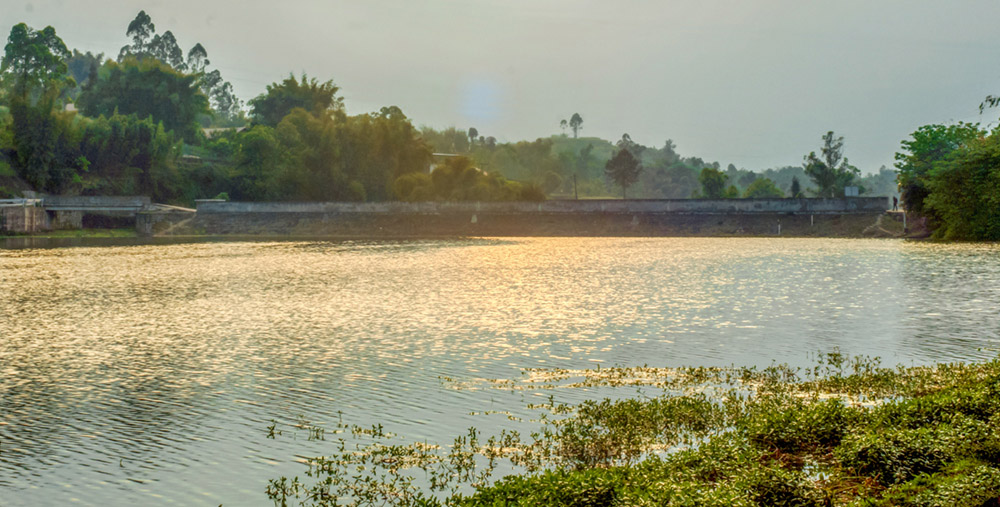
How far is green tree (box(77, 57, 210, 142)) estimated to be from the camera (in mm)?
171000

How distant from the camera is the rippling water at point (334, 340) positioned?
1575cm

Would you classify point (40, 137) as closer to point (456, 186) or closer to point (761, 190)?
point (456, 186)

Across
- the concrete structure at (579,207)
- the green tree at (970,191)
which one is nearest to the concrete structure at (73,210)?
the concrete structure at (579,207)

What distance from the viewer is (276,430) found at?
17.1m

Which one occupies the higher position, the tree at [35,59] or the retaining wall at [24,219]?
the tree at [35,59]

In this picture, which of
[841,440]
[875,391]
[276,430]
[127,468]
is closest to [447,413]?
[276,430]

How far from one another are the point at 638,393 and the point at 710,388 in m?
1.90

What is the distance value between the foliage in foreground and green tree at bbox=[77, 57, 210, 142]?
16701cm

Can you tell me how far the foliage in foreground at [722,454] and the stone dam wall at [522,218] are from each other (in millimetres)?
95420

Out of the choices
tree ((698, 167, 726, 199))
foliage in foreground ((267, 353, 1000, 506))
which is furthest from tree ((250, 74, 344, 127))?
foliage in foreground ((267, 353, 1000, 506))

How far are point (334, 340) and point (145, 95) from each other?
161m

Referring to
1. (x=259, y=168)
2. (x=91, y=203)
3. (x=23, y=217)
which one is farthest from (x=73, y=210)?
(x=259, y=168)

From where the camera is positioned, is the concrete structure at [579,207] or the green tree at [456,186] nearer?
the concrete structure at [579,207]

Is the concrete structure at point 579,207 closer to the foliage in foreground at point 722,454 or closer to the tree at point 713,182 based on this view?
the tree at point 713,182
